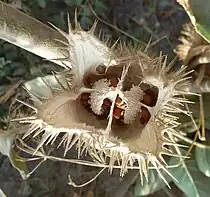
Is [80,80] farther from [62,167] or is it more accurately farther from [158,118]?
[62,167]

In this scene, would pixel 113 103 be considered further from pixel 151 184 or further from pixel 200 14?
pixel 151 184

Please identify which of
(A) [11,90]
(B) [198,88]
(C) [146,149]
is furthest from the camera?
(A) [11,90]

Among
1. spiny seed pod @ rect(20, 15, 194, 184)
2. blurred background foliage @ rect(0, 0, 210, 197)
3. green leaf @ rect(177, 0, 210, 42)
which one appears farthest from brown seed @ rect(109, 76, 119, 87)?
blurred background foliage @ rect(0, 0, 210, 197)

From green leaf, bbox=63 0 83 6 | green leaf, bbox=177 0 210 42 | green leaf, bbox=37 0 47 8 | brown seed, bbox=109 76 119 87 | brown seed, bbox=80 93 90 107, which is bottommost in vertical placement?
green leaf, bbox=37 0 47 8

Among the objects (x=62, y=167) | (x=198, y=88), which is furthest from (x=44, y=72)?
(x=198, y=88)

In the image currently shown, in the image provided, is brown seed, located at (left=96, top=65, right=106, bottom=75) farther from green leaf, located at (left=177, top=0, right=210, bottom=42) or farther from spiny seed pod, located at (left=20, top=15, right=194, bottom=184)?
green leaf, located at (left=177, top=0, right=210, bottom=42)

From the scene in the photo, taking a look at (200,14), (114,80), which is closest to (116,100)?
(114,80)
